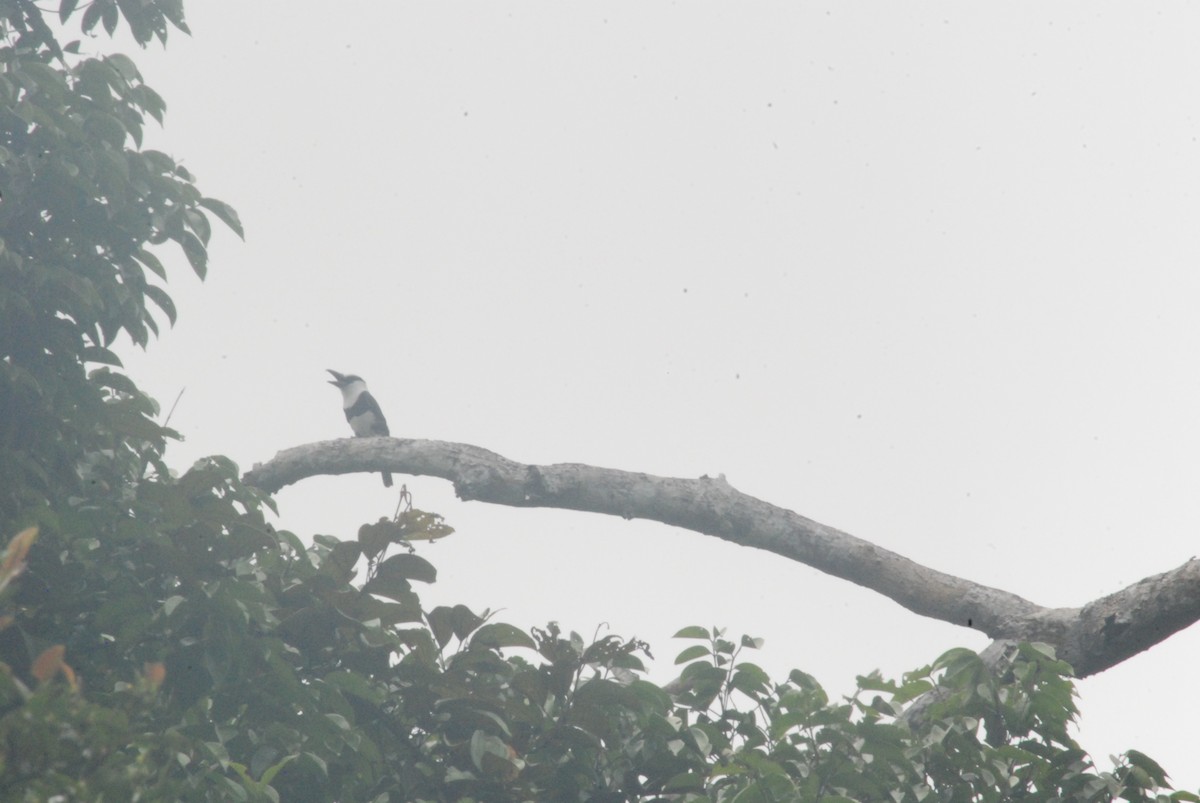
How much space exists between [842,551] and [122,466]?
3230mm

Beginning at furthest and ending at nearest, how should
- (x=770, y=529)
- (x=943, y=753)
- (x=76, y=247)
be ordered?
1. (x=770, y=529)
2. (x=76, y=247)
3. (x=943, y=753)

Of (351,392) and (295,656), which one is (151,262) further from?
(351,392)

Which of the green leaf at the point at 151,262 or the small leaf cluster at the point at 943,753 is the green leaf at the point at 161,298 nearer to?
the green leaf at the point at 151,262

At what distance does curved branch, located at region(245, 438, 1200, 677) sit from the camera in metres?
4.22

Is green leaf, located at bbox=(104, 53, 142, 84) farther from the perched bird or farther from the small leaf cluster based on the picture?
the perched bird

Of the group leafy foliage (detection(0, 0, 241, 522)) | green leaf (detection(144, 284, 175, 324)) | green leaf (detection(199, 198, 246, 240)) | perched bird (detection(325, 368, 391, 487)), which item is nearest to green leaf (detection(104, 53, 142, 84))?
leafy foliage (detection(0, 0, 241, 522))

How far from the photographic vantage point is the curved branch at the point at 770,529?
422 cm

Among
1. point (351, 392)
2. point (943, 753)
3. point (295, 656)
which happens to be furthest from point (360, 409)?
point (943, 753)

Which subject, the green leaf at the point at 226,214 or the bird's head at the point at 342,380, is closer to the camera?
the green leaf at the point at 226,214

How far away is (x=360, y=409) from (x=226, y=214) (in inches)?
277

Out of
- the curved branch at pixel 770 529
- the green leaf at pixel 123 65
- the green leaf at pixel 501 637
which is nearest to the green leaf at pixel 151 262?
the green leaf at pixel 123 65

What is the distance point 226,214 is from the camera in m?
5.07

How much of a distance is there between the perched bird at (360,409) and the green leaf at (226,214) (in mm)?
6900

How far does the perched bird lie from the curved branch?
5.82 meters
